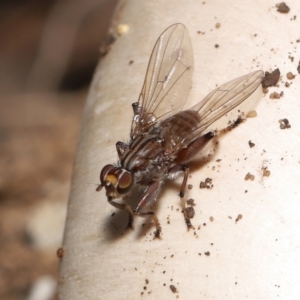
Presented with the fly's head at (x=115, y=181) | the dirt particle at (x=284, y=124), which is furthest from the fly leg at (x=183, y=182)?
the dirt particle at (x=284, y=124)

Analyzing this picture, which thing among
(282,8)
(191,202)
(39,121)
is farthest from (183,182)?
(39,121)

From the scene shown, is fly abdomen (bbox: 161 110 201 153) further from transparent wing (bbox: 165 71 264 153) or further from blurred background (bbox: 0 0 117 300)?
blurred background (bbox: 0 0 117 300)

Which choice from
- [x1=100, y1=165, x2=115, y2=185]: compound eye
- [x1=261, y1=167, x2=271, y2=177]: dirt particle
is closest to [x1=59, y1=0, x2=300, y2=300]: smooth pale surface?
[x1=261, y1=167, x2=271, y2=177]: dirt particle

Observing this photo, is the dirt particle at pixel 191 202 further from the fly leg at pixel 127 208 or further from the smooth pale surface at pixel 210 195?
the fly leg at pixel 127 208

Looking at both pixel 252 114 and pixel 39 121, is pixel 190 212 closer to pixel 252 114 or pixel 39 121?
pixel 252 114

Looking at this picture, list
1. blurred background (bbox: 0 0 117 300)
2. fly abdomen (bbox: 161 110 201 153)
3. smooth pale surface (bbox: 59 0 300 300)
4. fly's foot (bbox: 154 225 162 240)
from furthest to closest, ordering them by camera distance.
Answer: blurred background (bbox: 0 0 117 300), fly abdomen (bbox: 161 110 201 153), fly's foot (bbox: 154 225 162 240), smooth pale surface (bbox: 59 0 300 300)
